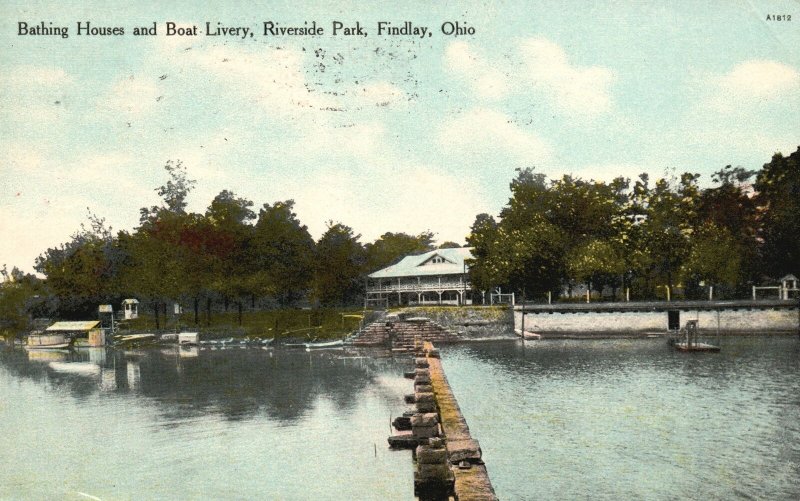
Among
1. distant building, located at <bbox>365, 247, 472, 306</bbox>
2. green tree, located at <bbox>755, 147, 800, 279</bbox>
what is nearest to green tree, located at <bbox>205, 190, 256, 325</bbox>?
distant building, located at <bbox>365, 247, 472, 306</bbox>

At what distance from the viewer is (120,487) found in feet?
50.0

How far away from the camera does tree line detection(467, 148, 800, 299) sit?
54.3m

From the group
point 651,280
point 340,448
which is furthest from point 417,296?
point 340,448

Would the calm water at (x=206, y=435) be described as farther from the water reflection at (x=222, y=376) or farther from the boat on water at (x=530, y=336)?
the boat on water at (x=530, y=336)

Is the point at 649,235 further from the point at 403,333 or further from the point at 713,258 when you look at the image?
the point at 403,333

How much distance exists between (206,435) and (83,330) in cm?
5100

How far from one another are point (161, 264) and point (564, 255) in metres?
39.7

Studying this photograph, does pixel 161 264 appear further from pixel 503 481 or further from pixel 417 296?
pixel 503 481

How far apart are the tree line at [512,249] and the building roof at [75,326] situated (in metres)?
4.40

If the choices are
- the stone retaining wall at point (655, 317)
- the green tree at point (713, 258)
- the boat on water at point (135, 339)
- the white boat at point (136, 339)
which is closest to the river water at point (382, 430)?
the stone retaining wall at point (655, 317)

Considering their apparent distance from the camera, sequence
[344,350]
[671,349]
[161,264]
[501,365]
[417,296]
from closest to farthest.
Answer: [501,365] < [671,349] < [344,350] < [161,264] < [417,296]

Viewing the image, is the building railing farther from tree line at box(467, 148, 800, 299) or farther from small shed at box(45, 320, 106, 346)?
small shed at box(45, 320, 106, 346)

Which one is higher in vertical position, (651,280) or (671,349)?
(651,280)

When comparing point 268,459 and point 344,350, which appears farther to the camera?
point 344,350
